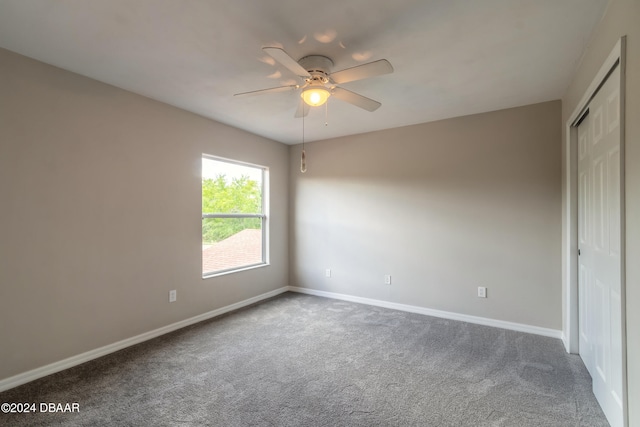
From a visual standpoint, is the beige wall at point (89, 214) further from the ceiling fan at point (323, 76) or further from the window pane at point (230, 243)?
the ceiling fan at point (323, 76)

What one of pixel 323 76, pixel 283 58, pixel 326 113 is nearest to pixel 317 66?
pixel 323 76

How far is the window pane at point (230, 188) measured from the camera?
3813mm

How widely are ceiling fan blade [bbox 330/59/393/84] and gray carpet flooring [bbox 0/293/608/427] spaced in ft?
7.29

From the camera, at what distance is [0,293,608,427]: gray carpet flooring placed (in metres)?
1.93

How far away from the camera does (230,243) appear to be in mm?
4141

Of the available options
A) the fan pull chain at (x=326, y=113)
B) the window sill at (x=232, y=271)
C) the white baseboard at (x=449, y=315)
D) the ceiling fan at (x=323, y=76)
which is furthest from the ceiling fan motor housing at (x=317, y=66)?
the white baseboard at (x=449, y=315)

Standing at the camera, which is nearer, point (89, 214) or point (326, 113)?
point (89, 214)

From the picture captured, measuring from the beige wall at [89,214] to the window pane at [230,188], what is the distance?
0.69 ft

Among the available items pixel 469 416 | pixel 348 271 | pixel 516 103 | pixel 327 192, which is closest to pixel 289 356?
pixel 469 416

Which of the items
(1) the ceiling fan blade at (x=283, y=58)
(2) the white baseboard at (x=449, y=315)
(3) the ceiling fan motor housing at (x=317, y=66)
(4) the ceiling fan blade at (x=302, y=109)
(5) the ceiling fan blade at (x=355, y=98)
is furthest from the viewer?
(2) the white baseboard at (x=449, y=315)

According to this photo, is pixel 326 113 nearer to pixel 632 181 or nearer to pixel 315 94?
pixel 315 94

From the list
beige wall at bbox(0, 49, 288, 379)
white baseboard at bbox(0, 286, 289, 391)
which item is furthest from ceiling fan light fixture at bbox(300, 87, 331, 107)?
white baseboard at bbox(0, 286, 289, 391)

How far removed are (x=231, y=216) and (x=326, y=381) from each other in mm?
2521

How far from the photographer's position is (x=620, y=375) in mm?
1648
